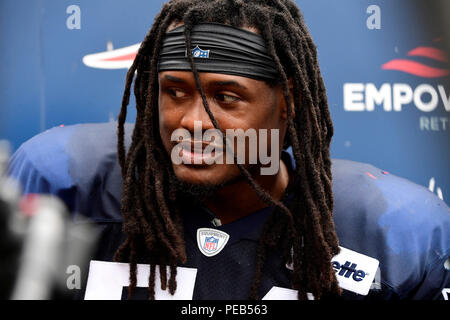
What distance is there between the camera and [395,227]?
1.47 metres

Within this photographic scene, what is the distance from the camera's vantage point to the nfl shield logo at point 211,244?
1.43m

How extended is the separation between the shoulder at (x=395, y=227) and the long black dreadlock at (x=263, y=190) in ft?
0.27

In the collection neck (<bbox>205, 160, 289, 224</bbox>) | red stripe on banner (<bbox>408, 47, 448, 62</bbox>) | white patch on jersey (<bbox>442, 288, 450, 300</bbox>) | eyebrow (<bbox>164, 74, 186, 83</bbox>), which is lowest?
white patch on jersey (<bbox>442, 288, 450, 300</bbox>)

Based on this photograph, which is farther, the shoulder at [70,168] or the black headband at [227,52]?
the shoulder at [70,168]

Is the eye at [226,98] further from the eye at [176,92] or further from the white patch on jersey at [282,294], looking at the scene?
the white patch on jersey at [282,294]

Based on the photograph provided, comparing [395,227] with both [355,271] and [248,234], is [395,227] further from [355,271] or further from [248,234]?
[248,234]

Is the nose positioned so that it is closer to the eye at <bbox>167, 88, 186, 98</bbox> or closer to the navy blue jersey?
the eye at <bbox>167, 88, 186, 98</bbox>

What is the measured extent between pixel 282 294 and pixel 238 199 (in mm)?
290

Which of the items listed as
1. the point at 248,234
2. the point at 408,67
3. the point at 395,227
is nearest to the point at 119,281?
the point at 248,234

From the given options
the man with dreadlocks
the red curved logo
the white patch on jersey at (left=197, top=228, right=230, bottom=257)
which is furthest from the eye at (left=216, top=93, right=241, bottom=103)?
the red curved logo

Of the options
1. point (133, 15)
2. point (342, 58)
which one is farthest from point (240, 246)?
point (133, 15)

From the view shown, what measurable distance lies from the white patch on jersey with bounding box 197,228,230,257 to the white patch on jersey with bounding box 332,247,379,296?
1.03ft

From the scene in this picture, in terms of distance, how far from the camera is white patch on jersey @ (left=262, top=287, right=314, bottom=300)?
1390mm

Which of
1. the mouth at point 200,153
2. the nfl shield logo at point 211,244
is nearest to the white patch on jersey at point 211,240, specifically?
the nfl shield logo at point 211,244
